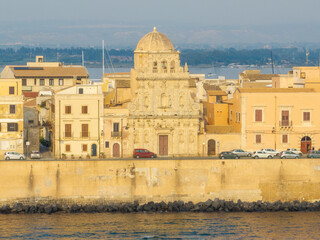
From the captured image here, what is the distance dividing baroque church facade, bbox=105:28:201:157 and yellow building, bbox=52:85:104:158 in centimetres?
91

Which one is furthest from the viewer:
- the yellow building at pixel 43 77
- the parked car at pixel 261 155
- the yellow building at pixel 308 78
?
the yellow building at pixel 43 77

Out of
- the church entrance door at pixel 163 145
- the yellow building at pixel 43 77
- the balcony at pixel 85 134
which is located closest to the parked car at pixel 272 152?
the church entrance door at pixel 163 145

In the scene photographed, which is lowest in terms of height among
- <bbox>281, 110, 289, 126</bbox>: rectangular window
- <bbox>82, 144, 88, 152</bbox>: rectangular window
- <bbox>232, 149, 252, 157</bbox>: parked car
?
<bbox>232, 149, 252, 157</bbox>: parked car

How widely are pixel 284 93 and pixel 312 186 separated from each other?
7.83 m

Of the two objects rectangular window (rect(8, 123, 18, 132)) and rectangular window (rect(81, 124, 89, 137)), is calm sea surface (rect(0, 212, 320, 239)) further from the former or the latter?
rectangular window (rect(8, 123, 18, 132))

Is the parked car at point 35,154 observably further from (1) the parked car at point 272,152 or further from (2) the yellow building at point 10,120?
(1) the parked car at point 272,152

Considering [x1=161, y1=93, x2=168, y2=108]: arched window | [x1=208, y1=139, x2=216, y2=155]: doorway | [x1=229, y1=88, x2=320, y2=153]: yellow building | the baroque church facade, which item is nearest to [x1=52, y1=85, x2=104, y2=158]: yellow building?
the baroque church facade

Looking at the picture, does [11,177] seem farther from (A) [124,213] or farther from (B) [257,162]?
(B) [257,162]

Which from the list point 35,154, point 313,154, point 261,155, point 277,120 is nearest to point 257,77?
point 277,120

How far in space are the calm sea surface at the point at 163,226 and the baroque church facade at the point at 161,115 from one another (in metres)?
7.90

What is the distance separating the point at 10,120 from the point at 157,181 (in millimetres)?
11629

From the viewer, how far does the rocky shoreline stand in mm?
66875

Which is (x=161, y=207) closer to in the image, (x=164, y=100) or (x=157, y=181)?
(x=157, y=181)

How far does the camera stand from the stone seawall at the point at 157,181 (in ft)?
222
